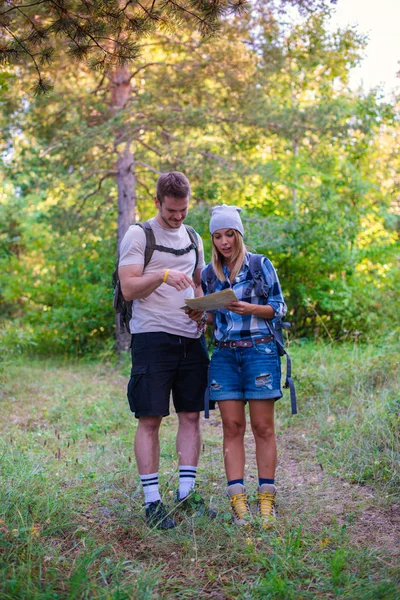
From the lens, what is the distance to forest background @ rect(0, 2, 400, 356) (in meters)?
10.4

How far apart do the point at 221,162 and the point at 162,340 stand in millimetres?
7301

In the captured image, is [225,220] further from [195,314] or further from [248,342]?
[248,342]

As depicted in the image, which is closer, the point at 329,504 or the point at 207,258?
the point at 329,504

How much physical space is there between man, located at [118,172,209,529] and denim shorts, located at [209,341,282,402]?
0.17 metres

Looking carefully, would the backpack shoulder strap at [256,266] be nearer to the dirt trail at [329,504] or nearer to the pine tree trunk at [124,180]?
the dirt trail at [329,504]

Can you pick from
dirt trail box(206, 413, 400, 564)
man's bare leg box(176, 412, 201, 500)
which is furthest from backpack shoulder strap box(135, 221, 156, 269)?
dirt trail box(206, 413, 400, 564)

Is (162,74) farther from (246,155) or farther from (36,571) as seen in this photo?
(36,571)

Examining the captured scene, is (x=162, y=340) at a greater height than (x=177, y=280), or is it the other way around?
(x=177, y=280)

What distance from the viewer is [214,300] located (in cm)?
334

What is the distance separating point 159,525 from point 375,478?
1.70 metres

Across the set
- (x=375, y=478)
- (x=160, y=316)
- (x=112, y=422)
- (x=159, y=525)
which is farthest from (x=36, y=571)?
(x=112, y=422)

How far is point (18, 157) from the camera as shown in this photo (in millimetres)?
12555

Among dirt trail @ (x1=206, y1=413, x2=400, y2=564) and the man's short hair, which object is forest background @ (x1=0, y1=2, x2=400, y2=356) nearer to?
dirt trail @ (x1=206, y1=413, x2=400, y2=564)

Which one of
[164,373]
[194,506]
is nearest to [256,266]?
[164,373]
